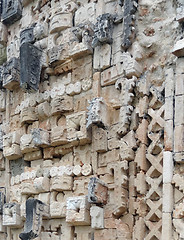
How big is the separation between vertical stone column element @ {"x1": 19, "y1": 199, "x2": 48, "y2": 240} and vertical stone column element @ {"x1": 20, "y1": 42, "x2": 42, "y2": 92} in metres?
1.72

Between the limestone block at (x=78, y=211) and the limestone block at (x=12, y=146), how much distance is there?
154 cm

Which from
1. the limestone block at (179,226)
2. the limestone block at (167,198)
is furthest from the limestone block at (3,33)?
the limestone block at (179,226)

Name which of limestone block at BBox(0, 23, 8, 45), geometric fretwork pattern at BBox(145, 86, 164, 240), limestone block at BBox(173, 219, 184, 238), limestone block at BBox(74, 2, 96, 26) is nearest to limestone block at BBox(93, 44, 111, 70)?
limestone block at BBox(74, 2, 96, 26)

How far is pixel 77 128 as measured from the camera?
253 inches

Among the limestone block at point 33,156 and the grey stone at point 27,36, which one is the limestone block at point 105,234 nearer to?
the limestone block at point 33,156

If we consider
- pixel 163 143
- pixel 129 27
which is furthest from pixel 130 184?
pixel 129 27

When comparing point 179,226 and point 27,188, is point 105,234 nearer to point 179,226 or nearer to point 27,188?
point 179,226

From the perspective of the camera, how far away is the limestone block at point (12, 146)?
7.26 meters

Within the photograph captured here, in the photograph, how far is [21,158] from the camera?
7.38 meters

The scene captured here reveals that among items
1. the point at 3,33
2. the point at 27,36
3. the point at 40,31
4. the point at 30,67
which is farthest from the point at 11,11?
the point at 30,67

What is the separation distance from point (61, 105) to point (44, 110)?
34 cm

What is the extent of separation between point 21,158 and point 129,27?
2.74 metres

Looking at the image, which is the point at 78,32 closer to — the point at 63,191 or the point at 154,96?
the point at 154,96

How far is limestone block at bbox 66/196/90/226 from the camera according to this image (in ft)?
19.3
